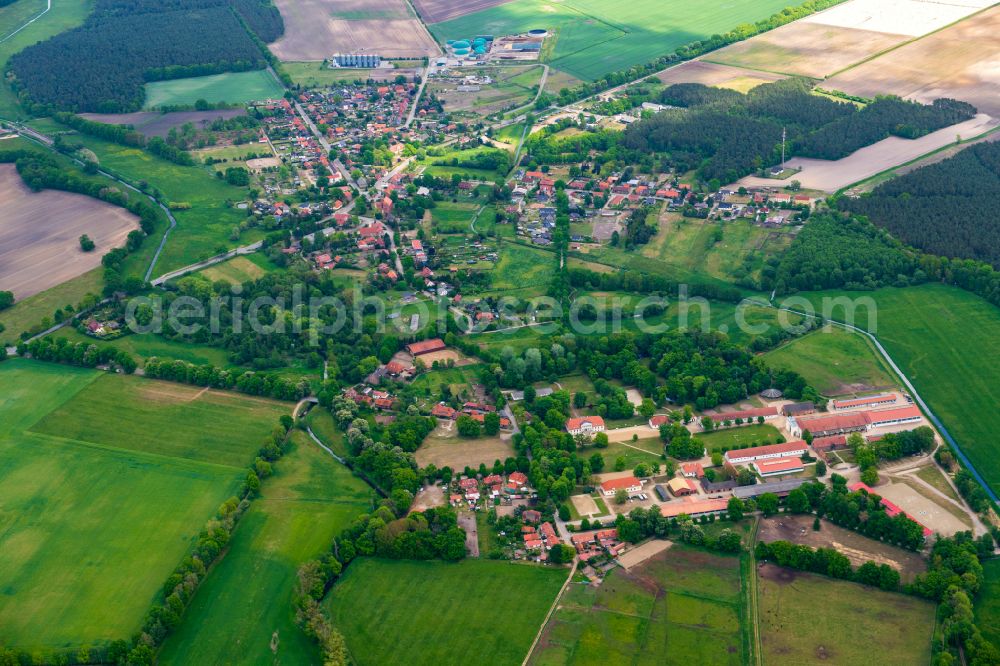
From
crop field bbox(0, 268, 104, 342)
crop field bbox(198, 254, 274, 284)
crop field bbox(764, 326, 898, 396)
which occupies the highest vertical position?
crop field bbox(0, 268, 104, 342)

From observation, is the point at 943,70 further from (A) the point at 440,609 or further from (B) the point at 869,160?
(A) the point at 440,609

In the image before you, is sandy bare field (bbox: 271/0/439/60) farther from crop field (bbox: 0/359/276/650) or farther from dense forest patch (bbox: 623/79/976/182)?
crop field (bbox: 0/359/276/650)

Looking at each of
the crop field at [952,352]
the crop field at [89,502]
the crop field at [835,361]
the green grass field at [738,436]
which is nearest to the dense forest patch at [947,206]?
the crop field at [952,352]

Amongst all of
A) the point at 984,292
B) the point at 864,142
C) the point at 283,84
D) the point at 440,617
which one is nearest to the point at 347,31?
the point at 283,84

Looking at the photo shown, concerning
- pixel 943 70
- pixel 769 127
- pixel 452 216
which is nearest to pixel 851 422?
pixel 452 216

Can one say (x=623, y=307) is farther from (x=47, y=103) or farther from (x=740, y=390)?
(x=47, y=103)

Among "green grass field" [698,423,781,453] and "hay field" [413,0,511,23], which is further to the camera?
"hay field" [413,0,511,23]

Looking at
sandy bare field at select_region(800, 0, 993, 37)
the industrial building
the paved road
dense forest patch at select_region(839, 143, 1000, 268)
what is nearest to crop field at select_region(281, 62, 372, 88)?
the industrial building
